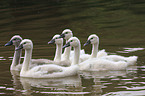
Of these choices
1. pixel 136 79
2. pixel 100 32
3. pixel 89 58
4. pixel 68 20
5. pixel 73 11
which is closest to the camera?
pixel 136 79

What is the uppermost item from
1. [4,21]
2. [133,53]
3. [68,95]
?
[4,21]

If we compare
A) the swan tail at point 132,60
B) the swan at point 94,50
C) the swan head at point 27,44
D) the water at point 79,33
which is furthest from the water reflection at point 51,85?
the swan tail at point 132,60

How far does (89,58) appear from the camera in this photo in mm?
17188

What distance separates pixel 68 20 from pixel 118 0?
9518mm

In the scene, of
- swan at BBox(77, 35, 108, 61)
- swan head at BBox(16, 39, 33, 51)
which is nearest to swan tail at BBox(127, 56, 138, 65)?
swan at BBox(77, 35, 108, 61)

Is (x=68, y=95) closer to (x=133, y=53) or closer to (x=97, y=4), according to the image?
(x=133, y=53)

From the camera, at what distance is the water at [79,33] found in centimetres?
1363

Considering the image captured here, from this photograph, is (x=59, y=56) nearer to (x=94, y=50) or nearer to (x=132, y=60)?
(x=94, y=50)

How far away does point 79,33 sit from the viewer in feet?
79.8

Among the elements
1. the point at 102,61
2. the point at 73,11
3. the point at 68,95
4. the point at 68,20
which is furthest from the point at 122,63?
the point at 73,11

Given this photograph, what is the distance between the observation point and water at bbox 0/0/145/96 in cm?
1363

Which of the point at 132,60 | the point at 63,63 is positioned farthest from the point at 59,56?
the point at 132,60

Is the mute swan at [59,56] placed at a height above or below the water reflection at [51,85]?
above

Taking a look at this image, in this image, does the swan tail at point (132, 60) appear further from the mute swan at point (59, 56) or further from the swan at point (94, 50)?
the mute swan at point (59, 56)
